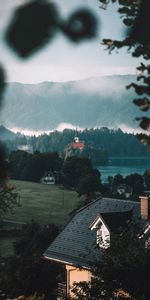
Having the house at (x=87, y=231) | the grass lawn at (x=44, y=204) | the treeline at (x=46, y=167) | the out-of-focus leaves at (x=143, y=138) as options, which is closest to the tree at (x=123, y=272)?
the house at (x=87, y=231)

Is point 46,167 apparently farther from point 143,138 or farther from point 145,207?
point 143,138

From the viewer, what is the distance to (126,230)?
21.7 metres

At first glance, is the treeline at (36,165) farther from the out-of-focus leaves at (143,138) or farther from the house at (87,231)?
the out-of-focus leaves at (143,138)

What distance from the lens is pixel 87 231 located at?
3228 centimetres

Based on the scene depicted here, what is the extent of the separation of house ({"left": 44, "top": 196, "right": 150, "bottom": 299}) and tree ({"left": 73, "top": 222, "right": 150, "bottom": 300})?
8.25 meters

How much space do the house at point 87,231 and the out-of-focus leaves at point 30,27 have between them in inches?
1074

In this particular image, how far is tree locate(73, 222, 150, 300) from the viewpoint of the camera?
1816 cm

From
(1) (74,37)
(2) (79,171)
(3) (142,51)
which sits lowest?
(1) (74,37)


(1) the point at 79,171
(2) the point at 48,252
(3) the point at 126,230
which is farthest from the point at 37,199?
(3) the point at 126,230

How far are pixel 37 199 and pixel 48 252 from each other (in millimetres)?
65307

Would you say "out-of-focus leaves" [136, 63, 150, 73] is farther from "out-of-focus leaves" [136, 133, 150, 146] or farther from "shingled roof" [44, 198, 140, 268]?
"shingled roof" [44, 198, 140, 268]

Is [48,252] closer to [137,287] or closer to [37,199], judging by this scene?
[137,287]

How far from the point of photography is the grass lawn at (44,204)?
78375 mm

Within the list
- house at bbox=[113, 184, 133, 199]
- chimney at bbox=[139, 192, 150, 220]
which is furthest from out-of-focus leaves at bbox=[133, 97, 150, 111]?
house at bbox=[113, 184, 133, 199]
